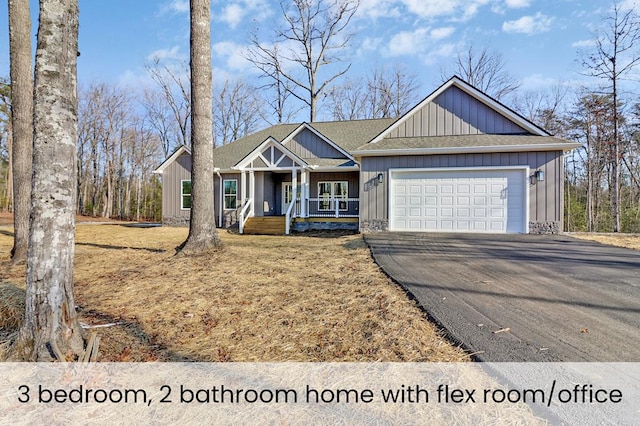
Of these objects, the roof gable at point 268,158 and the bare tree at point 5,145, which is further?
the bare tree at point 5,145

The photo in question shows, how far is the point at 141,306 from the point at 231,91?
31.7 m

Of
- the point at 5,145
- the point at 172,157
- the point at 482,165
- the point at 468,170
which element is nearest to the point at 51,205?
the point at 468,170

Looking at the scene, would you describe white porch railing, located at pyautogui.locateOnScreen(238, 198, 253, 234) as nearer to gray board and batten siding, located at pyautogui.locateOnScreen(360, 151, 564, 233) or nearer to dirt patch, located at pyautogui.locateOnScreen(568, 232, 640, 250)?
gray board and batten siding, located at pyautogui.locateOnScreen(360, 151, 564, 233)

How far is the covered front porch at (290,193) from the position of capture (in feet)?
44.5

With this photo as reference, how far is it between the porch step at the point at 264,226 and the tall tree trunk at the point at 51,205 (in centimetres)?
1026

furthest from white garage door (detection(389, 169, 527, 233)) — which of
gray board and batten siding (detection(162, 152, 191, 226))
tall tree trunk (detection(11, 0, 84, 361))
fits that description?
gray board and batten siding (detection(162, 152, 191, 226))

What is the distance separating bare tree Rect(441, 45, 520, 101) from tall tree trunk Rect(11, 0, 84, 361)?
2798 cm

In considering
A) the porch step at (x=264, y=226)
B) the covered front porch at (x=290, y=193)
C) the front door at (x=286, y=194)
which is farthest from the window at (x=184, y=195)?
the front door at (x=286, y=194)

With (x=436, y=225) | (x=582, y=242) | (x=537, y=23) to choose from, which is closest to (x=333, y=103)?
(x=537, y=23)

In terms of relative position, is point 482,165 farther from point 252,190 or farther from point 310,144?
point 252,190

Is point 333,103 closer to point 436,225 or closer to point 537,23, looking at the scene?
point 537,23

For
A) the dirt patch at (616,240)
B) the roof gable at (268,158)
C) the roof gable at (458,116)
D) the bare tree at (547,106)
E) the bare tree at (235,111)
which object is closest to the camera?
the dirt patch at (616,240)

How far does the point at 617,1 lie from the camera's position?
1570 cm

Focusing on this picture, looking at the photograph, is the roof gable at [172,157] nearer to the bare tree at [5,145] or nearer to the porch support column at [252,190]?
the porch support column at [252,190]
